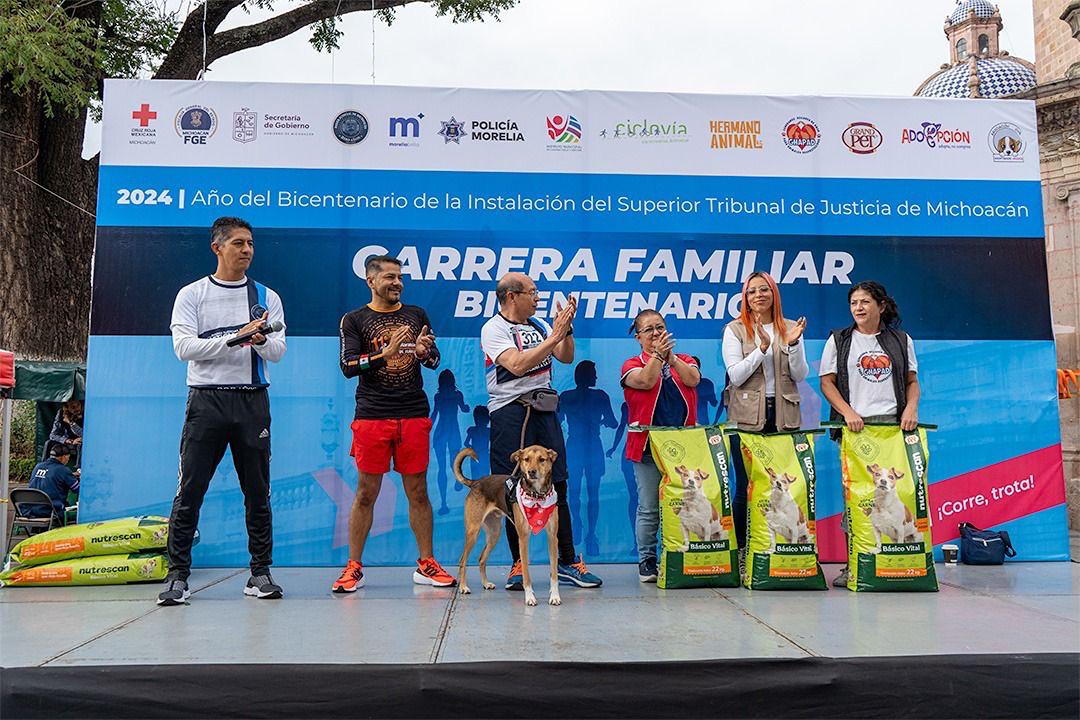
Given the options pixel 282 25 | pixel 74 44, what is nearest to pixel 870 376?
pixel 74 44

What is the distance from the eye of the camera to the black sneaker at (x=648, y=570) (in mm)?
5176

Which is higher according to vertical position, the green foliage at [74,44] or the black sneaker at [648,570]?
the green foliage at [74,44]

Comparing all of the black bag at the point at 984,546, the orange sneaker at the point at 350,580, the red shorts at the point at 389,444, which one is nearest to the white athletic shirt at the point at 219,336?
the red shorts at the point at 389,444

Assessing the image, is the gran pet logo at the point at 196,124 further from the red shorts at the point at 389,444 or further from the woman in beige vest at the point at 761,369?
the woman in beige vest at the point at 761,369

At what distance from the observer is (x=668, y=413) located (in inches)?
212

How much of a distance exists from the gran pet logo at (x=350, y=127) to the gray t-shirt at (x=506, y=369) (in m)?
1.86

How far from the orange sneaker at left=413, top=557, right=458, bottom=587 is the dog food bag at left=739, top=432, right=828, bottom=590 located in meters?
1.73

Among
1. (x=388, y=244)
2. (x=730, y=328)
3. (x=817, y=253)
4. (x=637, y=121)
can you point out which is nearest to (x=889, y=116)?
(x=817, y=253)

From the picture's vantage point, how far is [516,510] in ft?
15.3

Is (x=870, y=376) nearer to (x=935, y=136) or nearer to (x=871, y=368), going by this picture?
(x=871, y=368)

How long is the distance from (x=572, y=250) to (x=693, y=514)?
2.04 metres

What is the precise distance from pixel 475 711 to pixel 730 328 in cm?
294

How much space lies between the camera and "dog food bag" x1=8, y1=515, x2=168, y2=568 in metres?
5.20

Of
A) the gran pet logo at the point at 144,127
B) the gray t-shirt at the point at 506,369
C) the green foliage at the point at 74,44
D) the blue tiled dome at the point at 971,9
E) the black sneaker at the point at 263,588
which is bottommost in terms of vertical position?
the black sneaker at the point at 263,588
